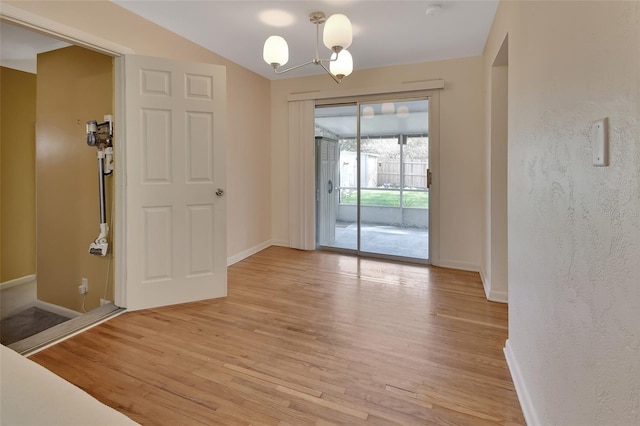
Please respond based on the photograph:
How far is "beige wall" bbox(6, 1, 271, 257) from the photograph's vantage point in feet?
8.04

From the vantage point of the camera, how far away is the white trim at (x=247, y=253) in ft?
13.5

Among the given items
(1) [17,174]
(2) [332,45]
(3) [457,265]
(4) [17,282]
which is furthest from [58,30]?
(3) [457,265]

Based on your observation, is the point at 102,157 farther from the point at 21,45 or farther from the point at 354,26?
the point at 354,26

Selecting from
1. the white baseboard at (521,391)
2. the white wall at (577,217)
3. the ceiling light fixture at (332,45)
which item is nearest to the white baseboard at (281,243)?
the ceiling light fixture at (332,45)

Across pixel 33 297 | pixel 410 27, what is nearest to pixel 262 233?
pixel 33 297

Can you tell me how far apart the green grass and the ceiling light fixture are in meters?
2.15

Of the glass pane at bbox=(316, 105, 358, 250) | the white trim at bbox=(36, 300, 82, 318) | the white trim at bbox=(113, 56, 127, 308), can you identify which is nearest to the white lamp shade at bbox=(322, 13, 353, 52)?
the white trim at bbox=(113, 56, 127, 308)

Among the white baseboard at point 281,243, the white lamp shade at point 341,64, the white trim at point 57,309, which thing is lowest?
the white trim at point 57,309

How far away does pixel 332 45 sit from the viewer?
223 cm

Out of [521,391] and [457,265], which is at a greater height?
[457,265]

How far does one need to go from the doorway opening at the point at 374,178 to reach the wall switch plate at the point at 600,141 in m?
3.23

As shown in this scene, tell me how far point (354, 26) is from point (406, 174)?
201cm

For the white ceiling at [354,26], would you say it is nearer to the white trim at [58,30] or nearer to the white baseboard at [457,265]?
the white trim at [58,30]

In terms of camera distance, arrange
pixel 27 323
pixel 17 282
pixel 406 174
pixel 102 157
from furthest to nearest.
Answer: pixel 406 174 < pixel 17 282 < pixel 27 323 < pixel 102 157
